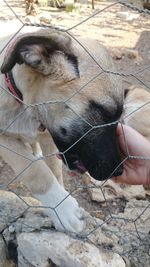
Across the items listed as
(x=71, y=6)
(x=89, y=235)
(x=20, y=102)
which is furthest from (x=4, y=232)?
(x=71, y=6)

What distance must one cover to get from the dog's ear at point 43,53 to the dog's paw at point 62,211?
0.61 meters

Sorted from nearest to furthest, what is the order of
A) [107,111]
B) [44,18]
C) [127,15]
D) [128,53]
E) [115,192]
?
[107,111] < [115,192] < [128,53] < [44,18] < [127,15]

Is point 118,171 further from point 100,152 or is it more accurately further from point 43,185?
point 43,185

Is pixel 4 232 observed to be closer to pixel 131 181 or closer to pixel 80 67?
pixel 131 181

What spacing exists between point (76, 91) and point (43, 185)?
54 centimetres

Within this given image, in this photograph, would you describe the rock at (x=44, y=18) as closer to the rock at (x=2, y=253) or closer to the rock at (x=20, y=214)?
the rock at (x=20, y=214)

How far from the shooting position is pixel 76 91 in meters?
2.17

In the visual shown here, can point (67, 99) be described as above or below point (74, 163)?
above

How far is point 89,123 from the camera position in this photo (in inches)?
86.7

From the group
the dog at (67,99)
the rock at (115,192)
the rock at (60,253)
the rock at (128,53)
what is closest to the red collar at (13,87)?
the dog at (67,99)

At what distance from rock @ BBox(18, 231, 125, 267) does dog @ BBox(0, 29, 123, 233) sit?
0.42 ft

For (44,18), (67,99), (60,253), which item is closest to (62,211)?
(60,253)

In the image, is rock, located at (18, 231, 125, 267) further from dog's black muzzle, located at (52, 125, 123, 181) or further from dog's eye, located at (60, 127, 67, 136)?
dog's eye, located at (60, 127, 67, 136)

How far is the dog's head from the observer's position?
212 centimetres
